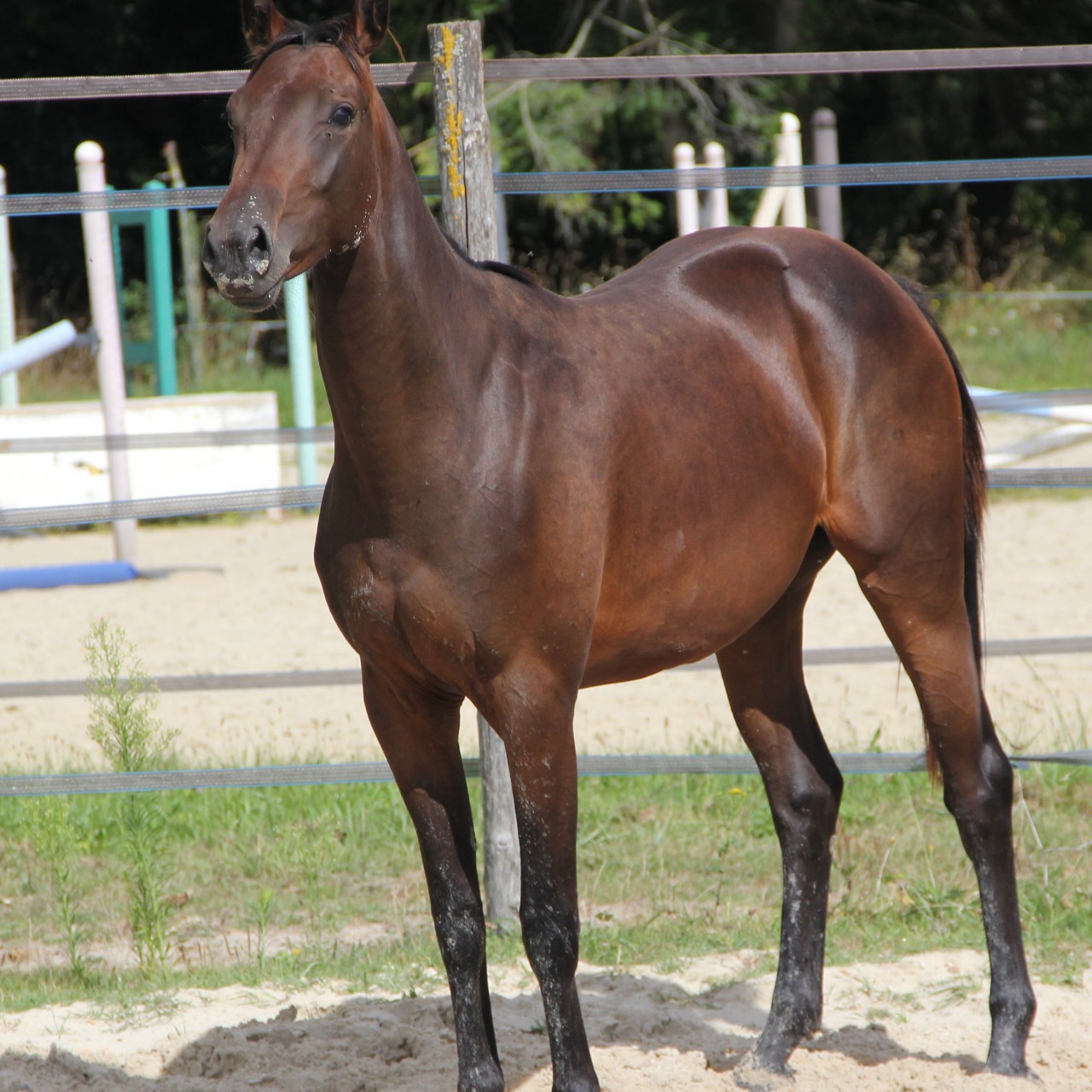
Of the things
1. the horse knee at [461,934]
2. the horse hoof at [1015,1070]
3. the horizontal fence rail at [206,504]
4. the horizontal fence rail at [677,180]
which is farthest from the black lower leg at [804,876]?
the horizontal fence rail at [677,180]

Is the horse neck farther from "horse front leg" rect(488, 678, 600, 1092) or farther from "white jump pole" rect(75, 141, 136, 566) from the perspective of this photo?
"white jump pole" rect(75, 141, 136, 566)

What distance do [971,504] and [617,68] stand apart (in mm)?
1369

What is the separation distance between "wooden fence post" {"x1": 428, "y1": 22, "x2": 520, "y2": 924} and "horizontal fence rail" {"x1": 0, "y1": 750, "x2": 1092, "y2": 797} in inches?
3.5

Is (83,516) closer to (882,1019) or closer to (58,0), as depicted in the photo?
(882,1019)

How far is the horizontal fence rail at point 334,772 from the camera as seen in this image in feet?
12.1

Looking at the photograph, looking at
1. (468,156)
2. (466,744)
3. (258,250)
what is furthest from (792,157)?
(258,250)

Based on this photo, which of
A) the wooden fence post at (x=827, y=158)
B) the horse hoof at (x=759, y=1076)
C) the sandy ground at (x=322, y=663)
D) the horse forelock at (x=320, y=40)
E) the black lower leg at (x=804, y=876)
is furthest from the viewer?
the wooden fence post at (x=827, y=158)

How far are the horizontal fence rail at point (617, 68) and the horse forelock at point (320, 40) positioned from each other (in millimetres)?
1189

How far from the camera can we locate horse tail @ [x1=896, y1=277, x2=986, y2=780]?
3314 mm

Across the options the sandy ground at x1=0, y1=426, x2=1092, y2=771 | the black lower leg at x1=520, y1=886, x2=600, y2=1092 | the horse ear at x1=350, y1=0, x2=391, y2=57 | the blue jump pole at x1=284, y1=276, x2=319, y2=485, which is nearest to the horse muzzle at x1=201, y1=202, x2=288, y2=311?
the horse ear at x1=350, y1=0, x2=391, y2=57

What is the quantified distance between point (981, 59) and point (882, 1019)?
7.69 feet

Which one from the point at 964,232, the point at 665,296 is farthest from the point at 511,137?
the point at 665,296

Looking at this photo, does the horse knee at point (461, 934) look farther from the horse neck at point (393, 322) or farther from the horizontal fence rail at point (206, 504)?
the horizontal fence rail at point (206, 504)

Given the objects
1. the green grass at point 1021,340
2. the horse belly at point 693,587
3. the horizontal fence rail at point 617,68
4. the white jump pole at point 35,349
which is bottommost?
the green grass at point 1021,340
